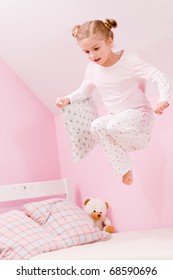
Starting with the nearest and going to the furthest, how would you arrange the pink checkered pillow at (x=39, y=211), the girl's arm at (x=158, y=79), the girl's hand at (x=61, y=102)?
1. the girl's arm at (x=158, y=79)
2. the girl's hand at (x=61, y=102)
3. the pink checkered pillow at (x=39, y=211)

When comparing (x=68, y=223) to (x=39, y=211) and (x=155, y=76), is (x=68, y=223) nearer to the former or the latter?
(x=39, y=211)

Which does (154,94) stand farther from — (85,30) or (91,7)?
(85,30)

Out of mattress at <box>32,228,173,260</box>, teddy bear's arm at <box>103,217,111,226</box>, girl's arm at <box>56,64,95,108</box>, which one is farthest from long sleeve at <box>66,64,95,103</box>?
teddy bear's arm at <box>103,217,111,226</box>

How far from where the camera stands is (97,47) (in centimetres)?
230

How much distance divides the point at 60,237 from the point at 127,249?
1.87 ft

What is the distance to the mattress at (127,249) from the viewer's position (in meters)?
2.21

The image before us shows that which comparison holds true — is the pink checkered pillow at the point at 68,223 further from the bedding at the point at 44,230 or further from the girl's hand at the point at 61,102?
the girl's hand at the point at 61,102

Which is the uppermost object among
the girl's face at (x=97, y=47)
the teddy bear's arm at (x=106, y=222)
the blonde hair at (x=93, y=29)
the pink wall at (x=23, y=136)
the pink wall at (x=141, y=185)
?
the blonde hair at (x=93, y=29)

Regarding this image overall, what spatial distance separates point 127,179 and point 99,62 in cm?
57

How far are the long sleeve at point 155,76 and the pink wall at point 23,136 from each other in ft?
4.67

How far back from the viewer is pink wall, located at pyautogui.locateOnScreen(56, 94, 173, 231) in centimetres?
325

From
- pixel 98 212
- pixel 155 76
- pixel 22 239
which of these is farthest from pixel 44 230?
pixel 155 76

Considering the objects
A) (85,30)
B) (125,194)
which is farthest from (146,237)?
(85,30)

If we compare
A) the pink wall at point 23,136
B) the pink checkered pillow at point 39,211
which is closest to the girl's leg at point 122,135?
the pink checkered pillow at point 39,211
